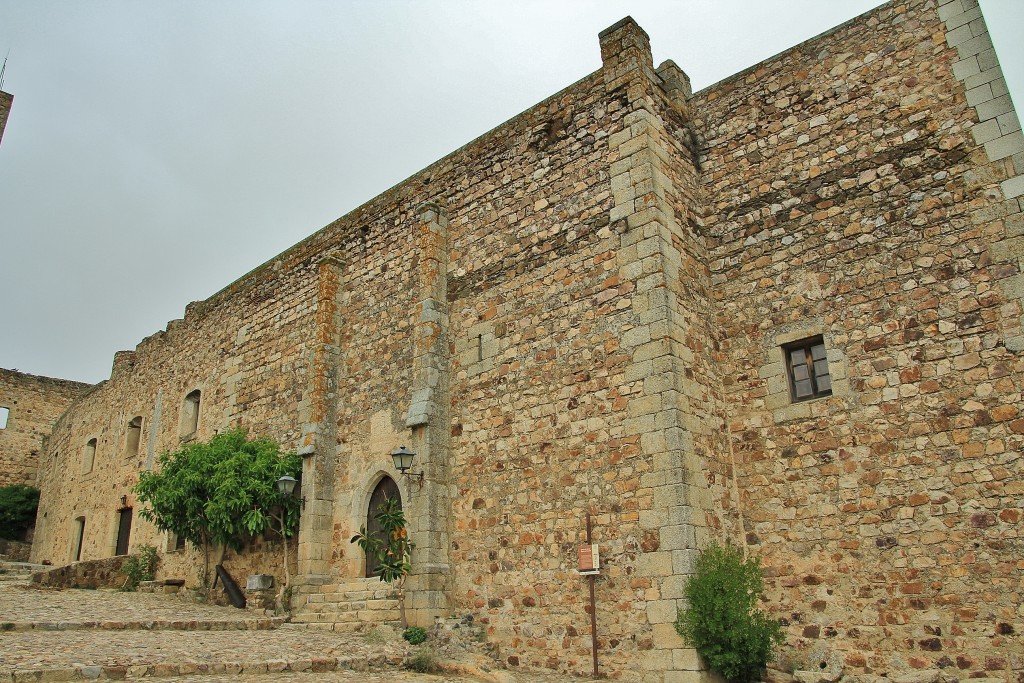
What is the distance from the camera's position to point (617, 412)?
8.84 m

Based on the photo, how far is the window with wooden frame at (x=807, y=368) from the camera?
8.62 meters

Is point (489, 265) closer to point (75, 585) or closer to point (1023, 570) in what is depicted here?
point (1023, 570)

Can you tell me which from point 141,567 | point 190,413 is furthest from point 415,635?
point 190,413

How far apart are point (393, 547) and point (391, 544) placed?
103 mm

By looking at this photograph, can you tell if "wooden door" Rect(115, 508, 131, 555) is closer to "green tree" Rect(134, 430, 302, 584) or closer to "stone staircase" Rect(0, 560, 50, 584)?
"stone staircase" Rect(0, 560, 50, 584)

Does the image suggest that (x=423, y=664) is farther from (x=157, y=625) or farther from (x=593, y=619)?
(x=157, y=625)

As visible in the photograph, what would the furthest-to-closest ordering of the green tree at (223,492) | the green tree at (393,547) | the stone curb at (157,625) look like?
the green tree at (223,492), the green tree at (393,547), the stone curb at (157,625)

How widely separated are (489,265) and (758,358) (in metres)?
3.83

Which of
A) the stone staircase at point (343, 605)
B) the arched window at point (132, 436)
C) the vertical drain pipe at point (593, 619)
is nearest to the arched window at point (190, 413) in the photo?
the arched window at point (132, 436)

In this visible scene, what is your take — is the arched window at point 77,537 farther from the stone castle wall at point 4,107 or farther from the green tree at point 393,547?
the green tree at point 393,547

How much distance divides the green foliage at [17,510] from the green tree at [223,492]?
1486 centimetres

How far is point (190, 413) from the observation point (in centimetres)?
1727

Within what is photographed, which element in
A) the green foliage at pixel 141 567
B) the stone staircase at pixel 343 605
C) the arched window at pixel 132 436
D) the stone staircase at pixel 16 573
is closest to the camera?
the stone staircase at pixel 343 605

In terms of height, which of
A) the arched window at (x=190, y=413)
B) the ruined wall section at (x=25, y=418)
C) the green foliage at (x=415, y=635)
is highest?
the ruined wall section at (x=25, y=418)
